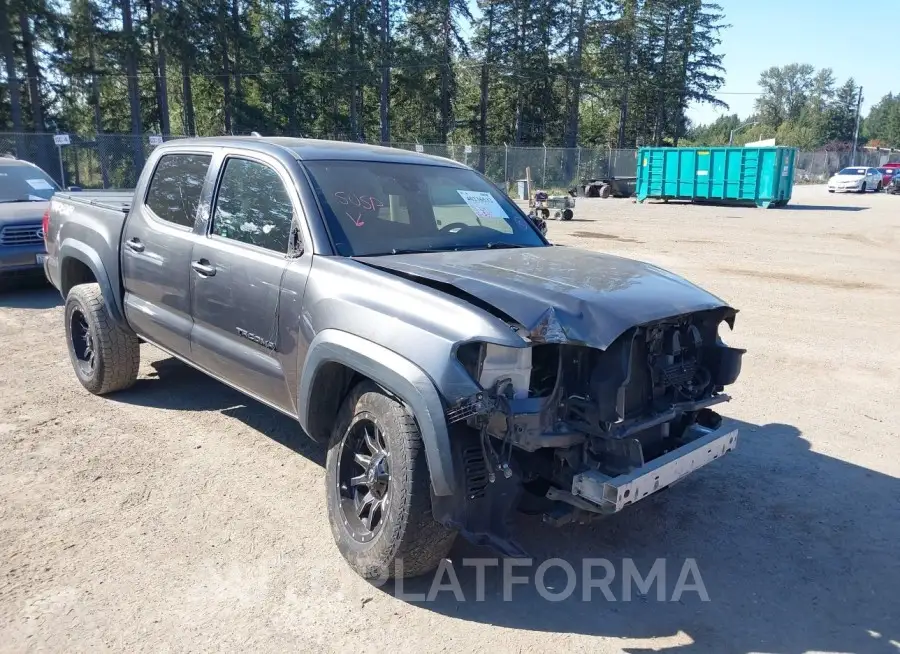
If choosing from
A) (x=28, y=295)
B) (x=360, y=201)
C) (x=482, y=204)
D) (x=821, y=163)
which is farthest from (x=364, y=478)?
(x=821, y=163)

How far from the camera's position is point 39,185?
10680 mm

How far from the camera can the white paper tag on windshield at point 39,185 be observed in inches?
417

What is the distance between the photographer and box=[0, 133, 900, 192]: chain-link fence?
76.2ft

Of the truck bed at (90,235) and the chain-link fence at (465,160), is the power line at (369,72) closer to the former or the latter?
the chain-link fence at (465,160)

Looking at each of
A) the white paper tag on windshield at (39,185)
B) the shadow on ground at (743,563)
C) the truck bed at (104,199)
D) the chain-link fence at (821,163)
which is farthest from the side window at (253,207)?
the chain-link fence at (821,163)

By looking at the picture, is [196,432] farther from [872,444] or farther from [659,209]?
[659,209]

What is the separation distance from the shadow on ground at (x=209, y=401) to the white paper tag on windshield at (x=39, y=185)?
5790 mm

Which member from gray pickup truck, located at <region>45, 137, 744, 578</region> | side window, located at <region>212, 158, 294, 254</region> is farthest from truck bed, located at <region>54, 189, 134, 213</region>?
side window, located at <region>212, 158, 294, 254</region>

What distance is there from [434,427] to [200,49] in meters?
37.6

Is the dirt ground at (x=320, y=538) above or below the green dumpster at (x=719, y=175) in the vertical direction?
below

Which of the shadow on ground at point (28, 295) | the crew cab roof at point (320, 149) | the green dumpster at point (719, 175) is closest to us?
the crew cab roof at point (320, 149)

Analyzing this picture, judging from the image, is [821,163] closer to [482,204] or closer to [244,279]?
[482,204]

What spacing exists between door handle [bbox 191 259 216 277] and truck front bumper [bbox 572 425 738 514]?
2423mm

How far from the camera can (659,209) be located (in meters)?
29.5
